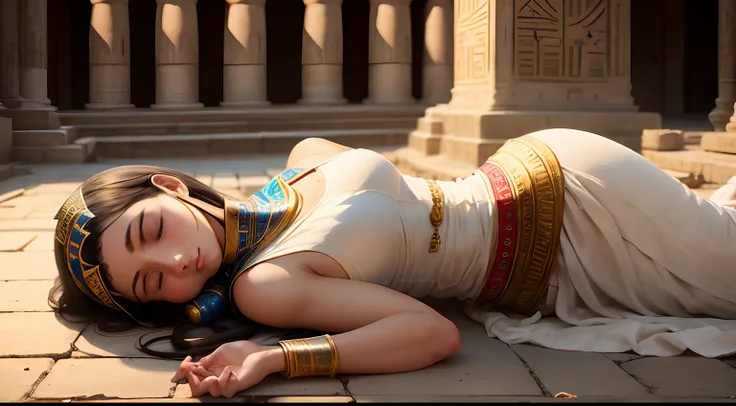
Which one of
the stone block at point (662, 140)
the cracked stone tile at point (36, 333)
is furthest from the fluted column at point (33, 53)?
the cracked stone tile at point (36, 333)

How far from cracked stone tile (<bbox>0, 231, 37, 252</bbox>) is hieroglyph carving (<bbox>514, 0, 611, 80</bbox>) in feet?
17.4

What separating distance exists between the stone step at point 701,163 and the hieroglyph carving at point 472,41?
6.54 ft

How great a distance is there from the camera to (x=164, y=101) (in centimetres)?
1502

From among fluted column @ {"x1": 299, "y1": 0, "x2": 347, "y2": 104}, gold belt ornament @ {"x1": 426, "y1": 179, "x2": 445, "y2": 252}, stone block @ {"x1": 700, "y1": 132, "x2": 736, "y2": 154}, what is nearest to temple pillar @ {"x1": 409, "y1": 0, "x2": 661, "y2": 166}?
stone block @ {"x1": 700, "y1": 132, "x2": 736, "y2": 154}

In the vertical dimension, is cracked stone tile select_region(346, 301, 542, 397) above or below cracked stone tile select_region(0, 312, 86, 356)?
below

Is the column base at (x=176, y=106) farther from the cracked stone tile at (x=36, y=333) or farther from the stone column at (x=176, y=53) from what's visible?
the cracked stone tile at (x=36, y=333)

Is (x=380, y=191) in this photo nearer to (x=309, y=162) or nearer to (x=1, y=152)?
(x=309, y=162)

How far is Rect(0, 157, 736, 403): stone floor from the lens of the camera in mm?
2500

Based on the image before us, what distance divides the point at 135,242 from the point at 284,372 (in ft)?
2.23

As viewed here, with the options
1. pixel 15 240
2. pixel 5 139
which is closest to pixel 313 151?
pixel 15 240

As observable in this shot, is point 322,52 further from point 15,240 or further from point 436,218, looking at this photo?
point 436,218

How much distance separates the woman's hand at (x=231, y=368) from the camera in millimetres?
2471

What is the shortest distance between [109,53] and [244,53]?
2.33m

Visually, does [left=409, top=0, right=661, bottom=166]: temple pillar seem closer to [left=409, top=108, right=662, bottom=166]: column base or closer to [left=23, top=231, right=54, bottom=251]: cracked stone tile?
[left=409, top=108, right=662, bottom=166]: column base
